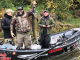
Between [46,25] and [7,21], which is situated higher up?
[7,21]

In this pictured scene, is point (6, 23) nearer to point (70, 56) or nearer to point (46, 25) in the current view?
point (46, 25)

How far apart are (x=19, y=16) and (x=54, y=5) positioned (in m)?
7.72

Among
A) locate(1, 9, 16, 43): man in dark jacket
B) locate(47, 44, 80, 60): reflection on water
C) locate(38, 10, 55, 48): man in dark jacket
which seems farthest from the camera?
locate(47, 44, 80, 60): reflection on water

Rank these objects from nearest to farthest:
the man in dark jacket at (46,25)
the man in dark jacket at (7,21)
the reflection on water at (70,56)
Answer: the man in dark jacket at (46,25)
the man in dark jacket at (7,21)
the reflection on water at (70,56)

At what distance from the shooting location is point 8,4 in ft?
34.1

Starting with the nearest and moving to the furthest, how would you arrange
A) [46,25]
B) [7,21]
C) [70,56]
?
[46,25] → [7,21] → [70,56]

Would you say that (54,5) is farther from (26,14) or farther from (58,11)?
(26,14)

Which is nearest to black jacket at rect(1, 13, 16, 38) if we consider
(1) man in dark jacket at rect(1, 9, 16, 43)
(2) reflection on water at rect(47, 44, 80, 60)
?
(1) man in dark jacket at rect(1, 9, 16, 43)

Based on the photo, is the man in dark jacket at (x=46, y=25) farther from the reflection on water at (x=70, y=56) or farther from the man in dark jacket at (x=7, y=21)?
the reflection on water at (x=70, y=56)

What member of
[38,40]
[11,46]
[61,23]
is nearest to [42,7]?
→ [61,23]

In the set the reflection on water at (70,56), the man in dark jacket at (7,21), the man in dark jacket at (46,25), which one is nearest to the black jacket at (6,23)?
the man in dark jacket at (7,21)

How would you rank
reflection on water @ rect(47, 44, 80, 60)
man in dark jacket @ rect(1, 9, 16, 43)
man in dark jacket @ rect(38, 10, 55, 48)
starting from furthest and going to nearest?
reflection on water @ rect(47, 44, 80, 60), man in dark jacket @ rect(1, 9, 16, 43), man in dark jacket @ rect(38, 10, 55, 48)

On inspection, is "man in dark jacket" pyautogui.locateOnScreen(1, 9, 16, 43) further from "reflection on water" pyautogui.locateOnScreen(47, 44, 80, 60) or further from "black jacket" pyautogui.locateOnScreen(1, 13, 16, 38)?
"reflection on water" pyautogui.locateOnScreen(47, 44, 80, 60)

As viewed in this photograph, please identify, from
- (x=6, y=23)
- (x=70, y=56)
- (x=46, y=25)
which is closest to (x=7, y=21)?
(x=6, y=23)
